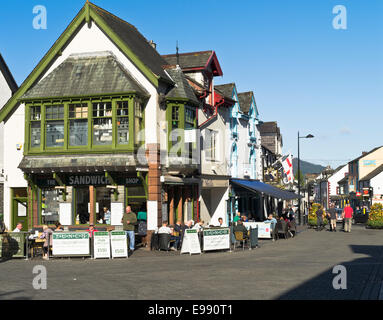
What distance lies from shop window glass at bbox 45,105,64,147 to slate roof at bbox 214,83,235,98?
534 inches

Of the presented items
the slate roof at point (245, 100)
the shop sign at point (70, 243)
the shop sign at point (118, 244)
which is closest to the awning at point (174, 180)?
the shop sign at point (118, 244)

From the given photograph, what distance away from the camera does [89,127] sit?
2406 centimetres

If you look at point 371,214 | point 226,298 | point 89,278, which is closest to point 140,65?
point 89,278

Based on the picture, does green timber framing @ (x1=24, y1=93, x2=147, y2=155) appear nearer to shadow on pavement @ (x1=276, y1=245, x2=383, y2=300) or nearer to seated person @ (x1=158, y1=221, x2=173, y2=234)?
seated person @ (x1=158, y1=221, x2=173, y2=234)

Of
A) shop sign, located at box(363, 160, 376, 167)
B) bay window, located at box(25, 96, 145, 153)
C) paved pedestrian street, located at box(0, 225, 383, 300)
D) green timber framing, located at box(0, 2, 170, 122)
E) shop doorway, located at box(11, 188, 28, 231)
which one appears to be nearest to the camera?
paved pedestrian street, located at box(0, 225, 383, 300)

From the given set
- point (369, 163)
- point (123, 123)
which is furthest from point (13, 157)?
point (369, 163)

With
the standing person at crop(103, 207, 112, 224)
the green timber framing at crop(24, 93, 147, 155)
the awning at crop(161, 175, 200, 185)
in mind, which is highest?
the green timber framing at crop(24, 93, 147, 155)

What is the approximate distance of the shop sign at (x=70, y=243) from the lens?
796 inches

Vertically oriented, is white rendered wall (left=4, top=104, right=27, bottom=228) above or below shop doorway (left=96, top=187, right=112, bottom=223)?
above

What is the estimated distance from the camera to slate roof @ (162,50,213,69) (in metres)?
30.4

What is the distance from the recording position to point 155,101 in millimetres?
24703

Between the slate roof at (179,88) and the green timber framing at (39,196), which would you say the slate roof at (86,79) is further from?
the green timber framing at (39,196)

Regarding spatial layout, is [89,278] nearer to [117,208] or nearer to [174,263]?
[174,263]

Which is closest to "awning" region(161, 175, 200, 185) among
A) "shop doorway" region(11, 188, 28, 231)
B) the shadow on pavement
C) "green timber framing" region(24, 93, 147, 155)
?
"green timber framing" region(24, 93, 147, 155)
